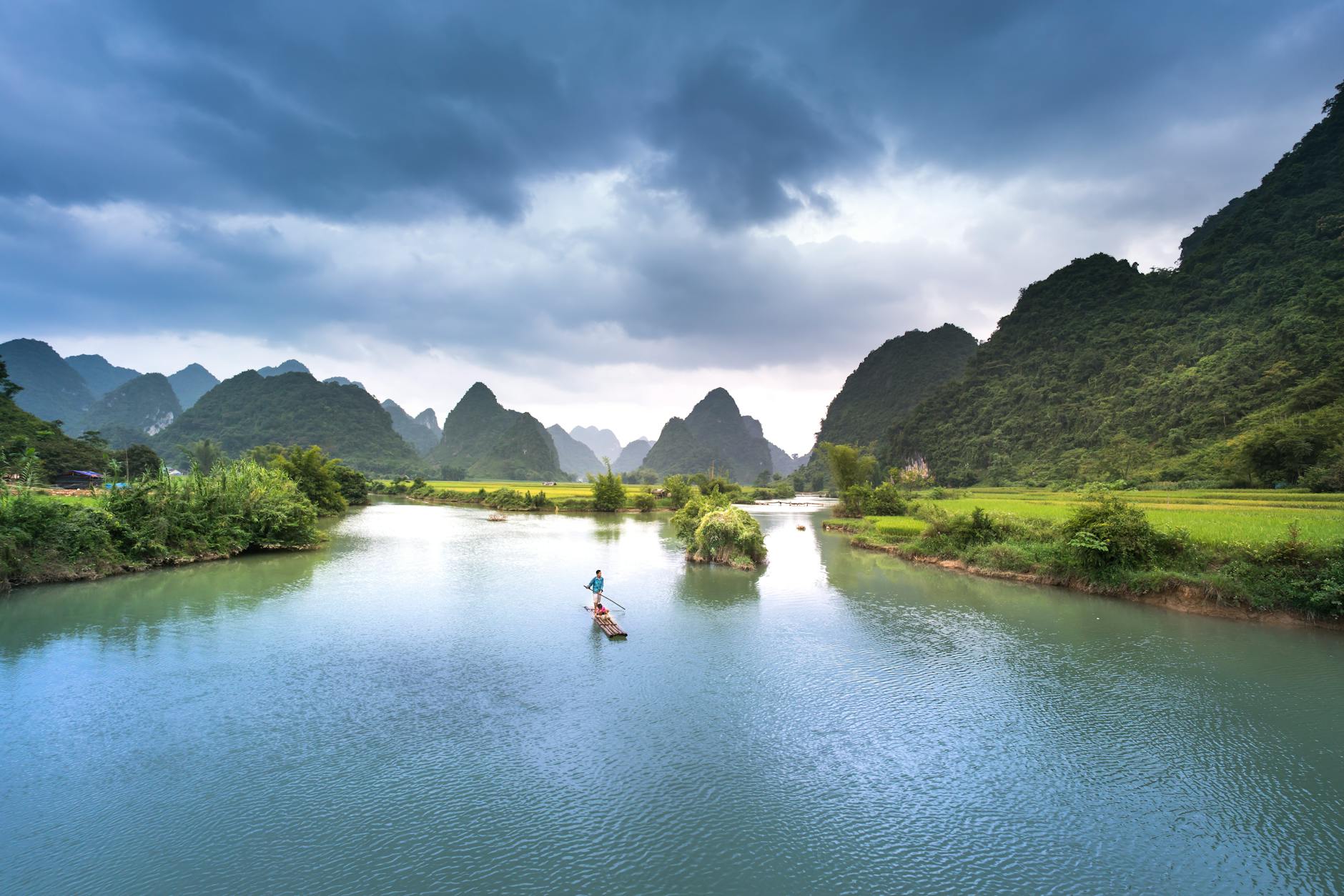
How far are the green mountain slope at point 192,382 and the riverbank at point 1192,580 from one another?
766ft

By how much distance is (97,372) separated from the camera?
16988 cm

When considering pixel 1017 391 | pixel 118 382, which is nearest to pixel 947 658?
pixel 1017 391

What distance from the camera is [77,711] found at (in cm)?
799

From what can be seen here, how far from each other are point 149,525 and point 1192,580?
31542 mm

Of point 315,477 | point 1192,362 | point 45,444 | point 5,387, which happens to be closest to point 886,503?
point 1192,362

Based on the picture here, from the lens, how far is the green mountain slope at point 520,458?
125688 mm

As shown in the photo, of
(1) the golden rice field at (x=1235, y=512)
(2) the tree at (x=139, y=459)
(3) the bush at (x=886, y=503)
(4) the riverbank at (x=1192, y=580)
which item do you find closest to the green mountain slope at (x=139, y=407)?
(2) the tree at (x=139, y=459)

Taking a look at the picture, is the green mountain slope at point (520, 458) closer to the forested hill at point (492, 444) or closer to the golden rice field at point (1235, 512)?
the forested hill at point (492, 444)

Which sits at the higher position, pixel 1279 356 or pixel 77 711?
pixel 1279 356

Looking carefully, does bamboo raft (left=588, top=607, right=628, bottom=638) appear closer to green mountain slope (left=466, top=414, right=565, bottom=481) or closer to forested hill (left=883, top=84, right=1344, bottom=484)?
forested hill (left=883, top=84, right=1344, bottom=484)

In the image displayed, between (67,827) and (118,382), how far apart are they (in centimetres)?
23813

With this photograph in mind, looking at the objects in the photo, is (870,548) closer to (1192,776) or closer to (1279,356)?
(1192,776)

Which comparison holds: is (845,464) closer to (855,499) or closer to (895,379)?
(855,499)

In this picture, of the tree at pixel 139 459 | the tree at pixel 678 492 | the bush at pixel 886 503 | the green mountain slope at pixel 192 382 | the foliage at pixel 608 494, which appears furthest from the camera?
the green mountain slope at pixel 192 382
